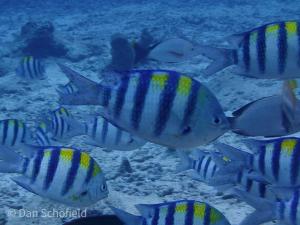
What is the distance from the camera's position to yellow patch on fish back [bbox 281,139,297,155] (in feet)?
10.8

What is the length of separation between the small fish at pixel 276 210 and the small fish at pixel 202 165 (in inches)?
72.8

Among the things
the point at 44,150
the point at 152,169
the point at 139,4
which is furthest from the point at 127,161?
the point at 139,4

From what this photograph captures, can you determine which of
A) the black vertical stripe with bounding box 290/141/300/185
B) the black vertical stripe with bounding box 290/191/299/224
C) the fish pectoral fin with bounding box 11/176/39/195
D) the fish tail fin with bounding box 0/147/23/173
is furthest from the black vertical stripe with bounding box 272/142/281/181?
the fish tail fin with bounding box 0/147/23/173

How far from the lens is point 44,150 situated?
12.0ft

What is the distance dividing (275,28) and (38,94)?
9489 millimetres

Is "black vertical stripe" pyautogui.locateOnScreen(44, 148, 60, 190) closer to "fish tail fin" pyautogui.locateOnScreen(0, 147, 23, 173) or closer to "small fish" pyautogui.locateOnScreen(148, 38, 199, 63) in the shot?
"fish tail fin" pyautogui.locateOnScreen(0, 147, 23, 173)

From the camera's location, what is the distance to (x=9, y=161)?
143 inches

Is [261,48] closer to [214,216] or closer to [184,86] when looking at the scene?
[184,86]

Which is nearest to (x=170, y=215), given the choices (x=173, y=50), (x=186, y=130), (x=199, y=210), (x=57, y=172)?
(x=199, y=210)

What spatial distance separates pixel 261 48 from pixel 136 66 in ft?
37.0

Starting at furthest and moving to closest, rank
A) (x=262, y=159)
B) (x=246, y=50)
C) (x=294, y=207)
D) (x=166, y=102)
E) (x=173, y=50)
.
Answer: (x=173, y=50) → (x=246, y=50) → (x=262, y=159) → (x=294, y=207) → (x=166, y=102)

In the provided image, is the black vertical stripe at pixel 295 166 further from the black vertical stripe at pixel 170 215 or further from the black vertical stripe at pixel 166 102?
the black vertical stripe at pixel 166 102

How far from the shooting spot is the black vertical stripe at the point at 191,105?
8.59 feet

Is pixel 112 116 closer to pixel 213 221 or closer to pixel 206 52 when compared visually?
pixel 213 221
